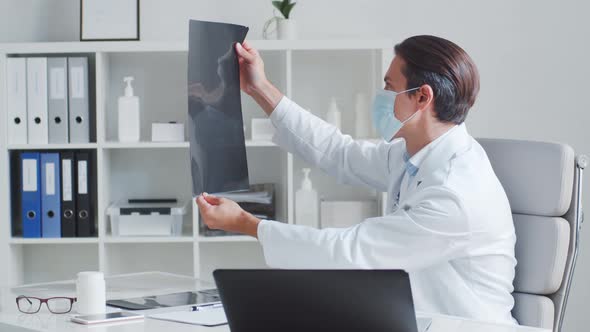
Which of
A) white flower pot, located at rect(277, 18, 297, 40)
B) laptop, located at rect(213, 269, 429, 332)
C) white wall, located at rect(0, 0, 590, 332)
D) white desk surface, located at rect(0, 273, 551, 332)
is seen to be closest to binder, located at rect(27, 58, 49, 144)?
white wall, located at rect(0, 0, 590, 332)

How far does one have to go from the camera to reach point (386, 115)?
2.02 meters

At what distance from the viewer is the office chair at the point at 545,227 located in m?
1.75

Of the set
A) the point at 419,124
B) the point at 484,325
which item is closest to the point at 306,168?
the point at 419,124

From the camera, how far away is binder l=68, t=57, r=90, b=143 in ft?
10.2

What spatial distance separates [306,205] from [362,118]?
0.40 m

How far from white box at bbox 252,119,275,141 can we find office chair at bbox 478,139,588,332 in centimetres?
143

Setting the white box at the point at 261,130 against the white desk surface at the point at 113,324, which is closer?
the white desk surface at the point at 113,324

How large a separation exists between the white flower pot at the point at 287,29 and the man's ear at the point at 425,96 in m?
1.31

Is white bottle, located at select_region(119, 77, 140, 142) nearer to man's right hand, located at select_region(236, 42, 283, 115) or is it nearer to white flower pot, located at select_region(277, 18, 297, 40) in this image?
white flower pot, located at select_region(277, 18, 297, 40)

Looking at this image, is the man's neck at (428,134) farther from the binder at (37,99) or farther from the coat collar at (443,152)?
the binder at (37,99)

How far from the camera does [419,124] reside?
1916mm

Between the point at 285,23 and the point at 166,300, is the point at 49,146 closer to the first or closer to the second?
the point at 285,23

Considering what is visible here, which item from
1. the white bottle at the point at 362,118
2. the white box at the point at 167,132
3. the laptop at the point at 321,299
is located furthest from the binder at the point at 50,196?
the laptop at the point at 321,299

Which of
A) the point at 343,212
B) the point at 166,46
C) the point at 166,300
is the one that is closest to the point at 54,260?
the point at 166,46
